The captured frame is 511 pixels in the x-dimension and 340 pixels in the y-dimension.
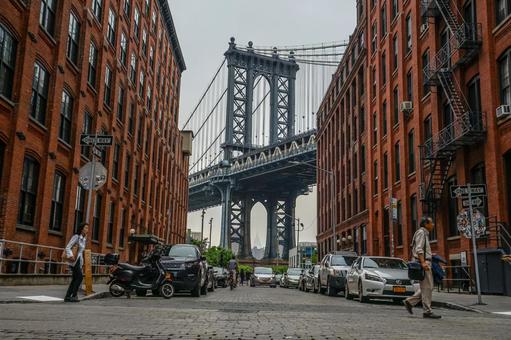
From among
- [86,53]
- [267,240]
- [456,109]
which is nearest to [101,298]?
[86,53]

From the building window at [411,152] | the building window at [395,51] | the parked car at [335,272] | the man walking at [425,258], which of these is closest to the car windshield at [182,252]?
the parked car at [335,272]

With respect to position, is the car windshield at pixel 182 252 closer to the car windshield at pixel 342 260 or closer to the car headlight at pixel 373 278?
the car headlight at pixel 373 278

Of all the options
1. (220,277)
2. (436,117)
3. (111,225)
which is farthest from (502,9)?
(220,277)

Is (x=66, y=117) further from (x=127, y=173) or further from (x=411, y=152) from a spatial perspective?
(x=411, y=152)

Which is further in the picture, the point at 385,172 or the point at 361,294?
the point at 385,172

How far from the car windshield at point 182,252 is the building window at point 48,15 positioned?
9.50 m

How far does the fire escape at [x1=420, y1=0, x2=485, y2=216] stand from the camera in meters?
22.4

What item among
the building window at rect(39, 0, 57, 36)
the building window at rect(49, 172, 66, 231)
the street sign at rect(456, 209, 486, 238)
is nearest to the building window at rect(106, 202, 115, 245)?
the building window at rect(49, 172, 66, 231)

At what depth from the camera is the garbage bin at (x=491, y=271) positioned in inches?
760

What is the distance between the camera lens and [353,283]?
18422 millimetres

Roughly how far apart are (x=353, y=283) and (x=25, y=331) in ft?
44.1

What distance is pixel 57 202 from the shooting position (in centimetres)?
2248

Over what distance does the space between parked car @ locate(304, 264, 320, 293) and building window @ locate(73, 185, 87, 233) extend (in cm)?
1105

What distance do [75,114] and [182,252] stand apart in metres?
9.46
